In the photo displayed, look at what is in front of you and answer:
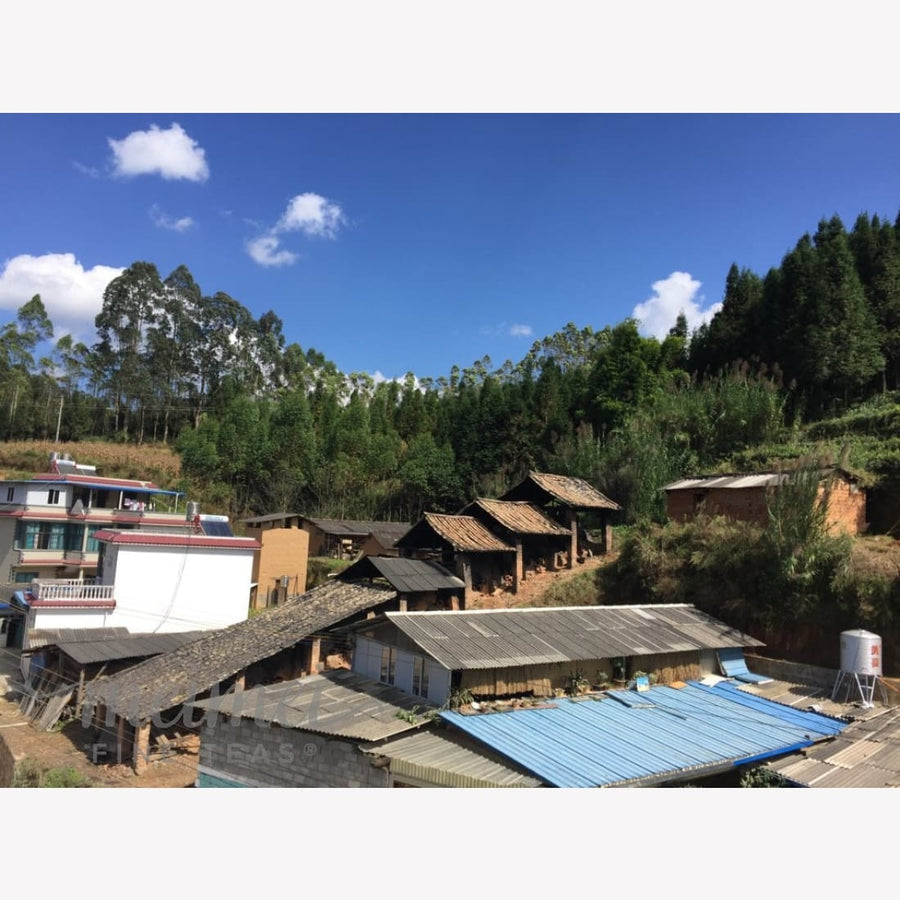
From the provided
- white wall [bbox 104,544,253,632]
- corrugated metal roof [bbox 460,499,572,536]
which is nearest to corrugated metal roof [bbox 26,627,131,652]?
white wall [bbox 104,544,253,632]

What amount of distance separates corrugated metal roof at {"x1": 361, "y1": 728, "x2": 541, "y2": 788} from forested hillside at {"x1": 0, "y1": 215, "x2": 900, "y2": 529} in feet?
42.1

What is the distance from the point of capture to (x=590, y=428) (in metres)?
29.7

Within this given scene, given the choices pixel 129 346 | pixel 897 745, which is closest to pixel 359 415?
pixel 129 346

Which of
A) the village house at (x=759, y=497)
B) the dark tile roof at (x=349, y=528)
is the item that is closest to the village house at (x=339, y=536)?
the dark tile roof at (x=349, y=528)

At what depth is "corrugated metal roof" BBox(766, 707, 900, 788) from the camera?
28.2 feet

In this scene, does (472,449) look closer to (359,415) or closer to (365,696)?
(359,415)

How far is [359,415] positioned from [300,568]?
52.9 feet

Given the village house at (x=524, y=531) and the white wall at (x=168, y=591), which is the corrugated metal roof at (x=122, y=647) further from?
the village house at (x=524, y=531)

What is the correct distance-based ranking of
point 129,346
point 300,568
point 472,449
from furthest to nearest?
point 129,346 → point 472,449 → point 300,568

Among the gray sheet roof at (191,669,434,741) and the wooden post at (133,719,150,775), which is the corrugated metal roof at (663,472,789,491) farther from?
the wooden post at (133,719,150,775)

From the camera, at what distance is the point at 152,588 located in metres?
19.8

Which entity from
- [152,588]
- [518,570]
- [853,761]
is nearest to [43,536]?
[152,588]

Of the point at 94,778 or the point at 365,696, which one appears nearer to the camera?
the point at 365,696

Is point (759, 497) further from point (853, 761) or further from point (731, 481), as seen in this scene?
point (853, 761)
